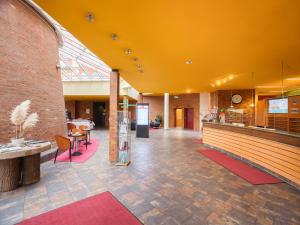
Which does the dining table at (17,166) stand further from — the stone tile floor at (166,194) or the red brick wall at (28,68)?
the red brick wall at (28,68)

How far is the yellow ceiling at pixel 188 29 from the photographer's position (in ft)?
6.00

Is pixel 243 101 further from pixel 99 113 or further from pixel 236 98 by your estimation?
pixel 99 113

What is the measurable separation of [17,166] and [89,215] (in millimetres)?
1994

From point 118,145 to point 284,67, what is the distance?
5.64 metres

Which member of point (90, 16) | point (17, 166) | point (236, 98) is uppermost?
point (90, 16)

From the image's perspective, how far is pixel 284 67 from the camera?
4164 mm

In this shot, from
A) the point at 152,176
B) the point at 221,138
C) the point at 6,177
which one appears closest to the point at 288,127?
the point at 221,138

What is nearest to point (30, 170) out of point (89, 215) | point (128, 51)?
point (89, 215)

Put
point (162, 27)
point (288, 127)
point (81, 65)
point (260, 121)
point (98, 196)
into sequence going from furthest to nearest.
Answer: point (81, 65) < point (260, 121) < point (288, 127) < point (98, 196) < point (162, 27)

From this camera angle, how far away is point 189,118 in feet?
46.2

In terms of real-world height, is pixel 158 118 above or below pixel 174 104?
below

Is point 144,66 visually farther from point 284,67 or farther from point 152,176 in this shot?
point 284,67

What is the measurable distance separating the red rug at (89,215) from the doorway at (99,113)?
47.3 ft

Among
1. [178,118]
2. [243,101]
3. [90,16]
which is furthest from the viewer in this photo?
[178,118]
